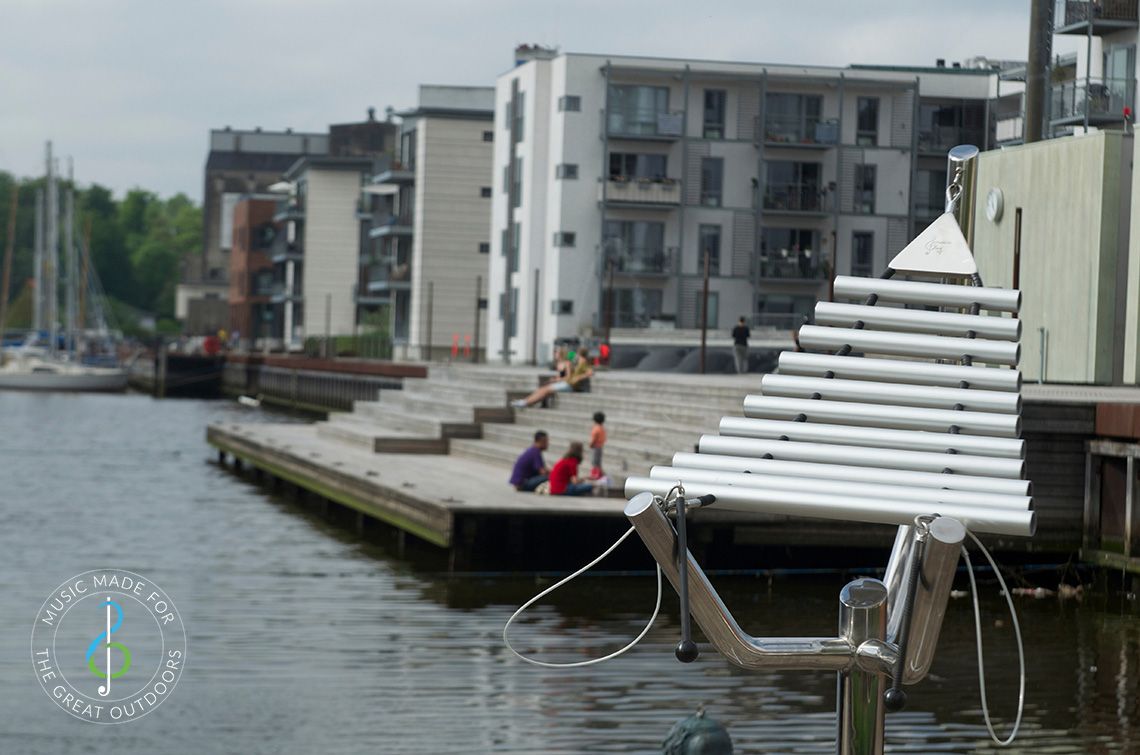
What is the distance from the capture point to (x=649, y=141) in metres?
56.1

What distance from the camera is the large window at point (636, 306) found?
55.3 metres

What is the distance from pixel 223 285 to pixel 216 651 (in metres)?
124

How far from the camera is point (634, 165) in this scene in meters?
56.3

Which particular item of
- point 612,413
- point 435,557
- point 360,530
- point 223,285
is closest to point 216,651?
point 435,557

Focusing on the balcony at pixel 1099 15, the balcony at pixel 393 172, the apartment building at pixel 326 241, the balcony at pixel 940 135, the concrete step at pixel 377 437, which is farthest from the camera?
the apartment building at pixel 326 241

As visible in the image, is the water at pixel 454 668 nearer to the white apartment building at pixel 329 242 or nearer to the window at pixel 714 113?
the window at pixel 714 113

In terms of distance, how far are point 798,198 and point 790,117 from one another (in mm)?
2956

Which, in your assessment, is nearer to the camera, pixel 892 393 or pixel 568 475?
pixel 892 393

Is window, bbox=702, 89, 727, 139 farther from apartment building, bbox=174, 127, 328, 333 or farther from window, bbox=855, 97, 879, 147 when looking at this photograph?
apartment building, bbox=174, 127, 328, 333

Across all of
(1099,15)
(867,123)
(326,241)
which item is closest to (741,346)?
(1099,15)

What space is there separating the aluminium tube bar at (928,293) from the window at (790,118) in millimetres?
54769

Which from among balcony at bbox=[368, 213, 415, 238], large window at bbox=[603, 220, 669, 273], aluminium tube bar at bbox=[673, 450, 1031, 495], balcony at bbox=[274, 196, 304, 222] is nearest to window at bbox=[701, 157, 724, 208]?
large window at bbox=[603, 220, 669, 273]

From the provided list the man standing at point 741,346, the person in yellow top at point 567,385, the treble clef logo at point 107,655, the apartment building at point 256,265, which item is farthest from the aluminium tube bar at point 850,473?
the apartment building at point 256,265

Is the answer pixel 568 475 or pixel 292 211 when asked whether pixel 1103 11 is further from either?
pixel 292 211
